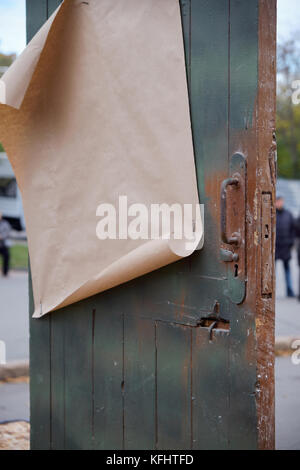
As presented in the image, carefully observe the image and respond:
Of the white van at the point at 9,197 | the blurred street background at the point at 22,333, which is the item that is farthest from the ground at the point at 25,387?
the white van at the point at 9,197

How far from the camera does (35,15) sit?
9.91ft

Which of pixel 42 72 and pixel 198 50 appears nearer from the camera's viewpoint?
pixel 198 50

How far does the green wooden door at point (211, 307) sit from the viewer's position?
2135mm

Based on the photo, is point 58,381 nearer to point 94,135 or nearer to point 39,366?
point 39,366

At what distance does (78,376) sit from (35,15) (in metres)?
1.75

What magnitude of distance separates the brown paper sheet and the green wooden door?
103mm

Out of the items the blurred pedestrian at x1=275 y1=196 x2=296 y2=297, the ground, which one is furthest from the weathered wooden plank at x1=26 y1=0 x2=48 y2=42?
the blurred pedestrian at x1=275 y1=196 x2=296 y2=297

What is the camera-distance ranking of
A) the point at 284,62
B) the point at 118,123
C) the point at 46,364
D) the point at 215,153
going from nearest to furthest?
the point at 215,153, the point at 118,123, the point at 46,364, the point at 284,62

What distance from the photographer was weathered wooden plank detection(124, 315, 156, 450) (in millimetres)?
2516

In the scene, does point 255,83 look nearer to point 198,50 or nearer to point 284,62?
point 198,50

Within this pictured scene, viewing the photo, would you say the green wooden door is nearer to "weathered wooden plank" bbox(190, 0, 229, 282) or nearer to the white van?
"weathered wooden plank" bbox(190, 0, 229, 282)

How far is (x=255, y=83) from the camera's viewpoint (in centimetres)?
212
